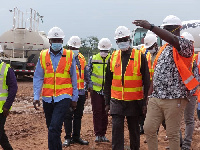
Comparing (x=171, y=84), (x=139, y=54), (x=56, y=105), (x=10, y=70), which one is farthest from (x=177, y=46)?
(x=10, y=70)

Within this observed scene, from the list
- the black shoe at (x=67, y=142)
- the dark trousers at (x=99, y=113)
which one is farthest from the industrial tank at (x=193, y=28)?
the black shoe at (x=67, y=142)

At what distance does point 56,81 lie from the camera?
5.80 metres

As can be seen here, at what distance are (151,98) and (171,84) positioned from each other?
39 centimetres

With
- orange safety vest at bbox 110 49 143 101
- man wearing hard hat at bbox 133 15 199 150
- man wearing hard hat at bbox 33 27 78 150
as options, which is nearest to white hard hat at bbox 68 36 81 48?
man wearing hard hat at bbox 33 27 78 150

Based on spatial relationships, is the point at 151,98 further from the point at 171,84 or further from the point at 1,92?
the point at 1,92

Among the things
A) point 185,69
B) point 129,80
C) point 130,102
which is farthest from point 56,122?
point 185,69

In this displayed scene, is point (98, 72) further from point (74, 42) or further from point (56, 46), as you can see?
point (56, 46)

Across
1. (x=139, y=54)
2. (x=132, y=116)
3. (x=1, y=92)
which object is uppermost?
(x=139, y=54)

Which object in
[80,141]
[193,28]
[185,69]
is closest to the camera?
[185,69]

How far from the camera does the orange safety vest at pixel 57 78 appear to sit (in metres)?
5.79

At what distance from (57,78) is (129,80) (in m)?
1.08

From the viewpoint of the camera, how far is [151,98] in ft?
16.5

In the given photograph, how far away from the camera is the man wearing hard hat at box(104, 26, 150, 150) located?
18.9 ft

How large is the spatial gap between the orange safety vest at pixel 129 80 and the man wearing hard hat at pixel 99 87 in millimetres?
2038
